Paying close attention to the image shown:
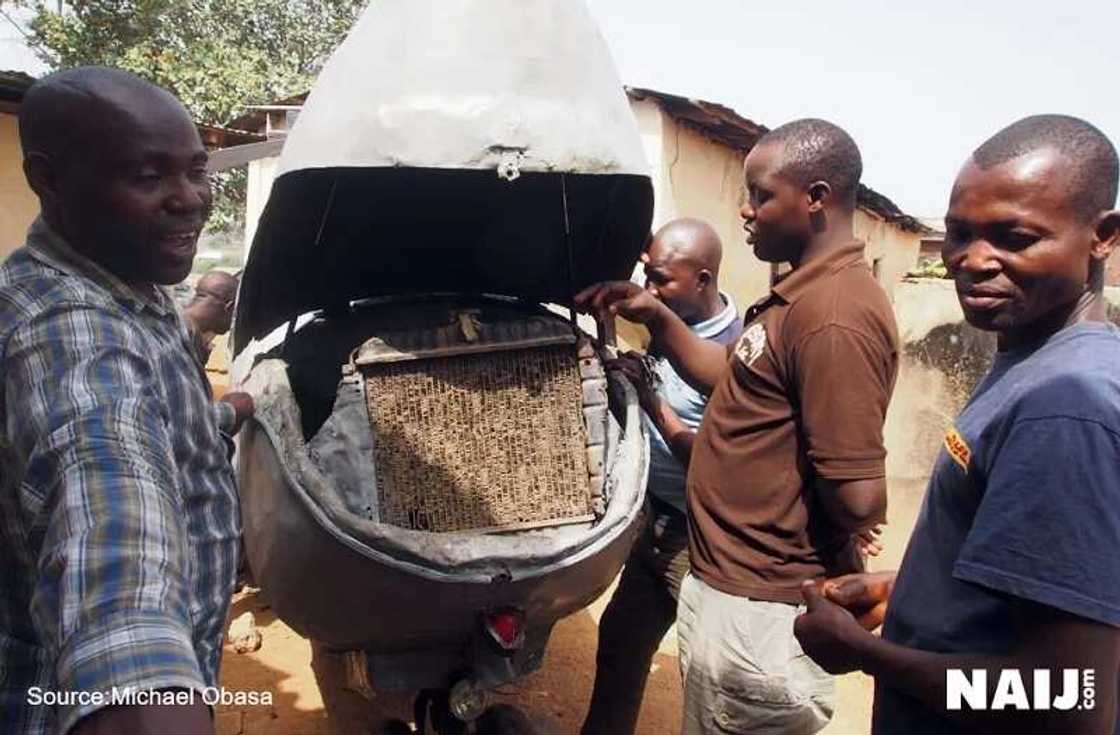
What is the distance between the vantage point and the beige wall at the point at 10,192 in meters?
6.86

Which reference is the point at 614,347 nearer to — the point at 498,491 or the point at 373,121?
the point at 498,491

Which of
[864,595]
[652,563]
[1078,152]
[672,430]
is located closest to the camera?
[1078,152]

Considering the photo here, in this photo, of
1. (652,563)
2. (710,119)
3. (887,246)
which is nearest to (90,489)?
(652,563)

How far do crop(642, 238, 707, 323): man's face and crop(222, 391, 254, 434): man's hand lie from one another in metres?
1.71

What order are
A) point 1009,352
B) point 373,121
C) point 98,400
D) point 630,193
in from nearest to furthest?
point 98,400 < point 1009,352 < point 373,121 < point 630,193

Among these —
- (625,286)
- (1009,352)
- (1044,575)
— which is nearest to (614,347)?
(625,286)

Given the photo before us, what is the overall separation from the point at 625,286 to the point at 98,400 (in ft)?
6.79

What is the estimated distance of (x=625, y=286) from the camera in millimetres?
2908

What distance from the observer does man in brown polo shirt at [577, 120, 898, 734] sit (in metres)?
1.92

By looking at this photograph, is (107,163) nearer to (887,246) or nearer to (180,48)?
(887,246)

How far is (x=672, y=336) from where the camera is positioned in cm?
285

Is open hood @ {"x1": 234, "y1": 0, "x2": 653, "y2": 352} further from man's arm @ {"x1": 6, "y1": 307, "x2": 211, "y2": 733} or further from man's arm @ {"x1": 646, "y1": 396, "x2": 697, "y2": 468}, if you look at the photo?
man's arm @ {"x1": 6, "y1": 307, "x2": 211, "y2": 733}

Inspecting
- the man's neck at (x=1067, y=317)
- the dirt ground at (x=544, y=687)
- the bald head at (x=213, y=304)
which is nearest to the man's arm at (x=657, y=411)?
the dirt ground at (x=544, y=687)

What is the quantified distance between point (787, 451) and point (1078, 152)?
1003mm
